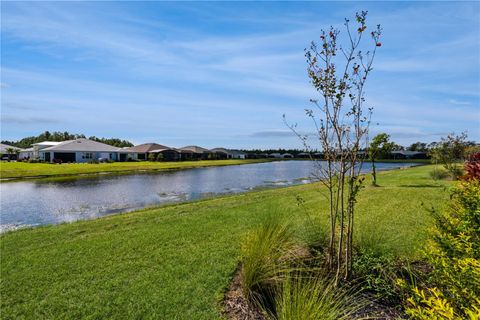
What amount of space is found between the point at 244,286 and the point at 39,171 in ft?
117

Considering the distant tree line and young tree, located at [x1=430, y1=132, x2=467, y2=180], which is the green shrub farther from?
the distant tree line

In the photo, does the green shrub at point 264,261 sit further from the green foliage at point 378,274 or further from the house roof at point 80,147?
the house roof at point 80,147

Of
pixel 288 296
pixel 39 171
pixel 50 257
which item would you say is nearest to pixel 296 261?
pixel 288 296

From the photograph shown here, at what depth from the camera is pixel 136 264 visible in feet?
18.0

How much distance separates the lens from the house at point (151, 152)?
2633 inches

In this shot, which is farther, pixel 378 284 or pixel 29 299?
pixel 29 299

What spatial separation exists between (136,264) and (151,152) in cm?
6363

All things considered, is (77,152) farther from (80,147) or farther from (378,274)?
(378,274)

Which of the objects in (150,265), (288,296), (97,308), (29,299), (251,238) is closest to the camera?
(288,296)

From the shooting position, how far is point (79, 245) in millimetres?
6961

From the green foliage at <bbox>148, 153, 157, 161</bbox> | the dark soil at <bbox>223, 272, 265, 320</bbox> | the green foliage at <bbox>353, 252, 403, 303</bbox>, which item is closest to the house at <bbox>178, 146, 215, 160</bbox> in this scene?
the green foliage at <bbox>148, 153, 157, 161</bbox>

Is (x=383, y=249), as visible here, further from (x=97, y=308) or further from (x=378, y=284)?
(x=97, y=308)

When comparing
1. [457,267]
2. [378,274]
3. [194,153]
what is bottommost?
[378,274]

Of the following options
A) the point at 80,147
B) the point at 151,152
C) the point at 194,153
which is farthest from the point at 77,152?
the point at 194,153
